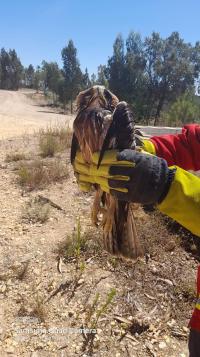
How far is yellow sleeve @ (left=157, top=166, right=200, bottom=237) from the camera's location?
1271 mm

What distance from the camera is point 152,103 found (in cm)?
2630

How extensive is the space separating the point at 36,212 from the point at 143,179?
3220 mm

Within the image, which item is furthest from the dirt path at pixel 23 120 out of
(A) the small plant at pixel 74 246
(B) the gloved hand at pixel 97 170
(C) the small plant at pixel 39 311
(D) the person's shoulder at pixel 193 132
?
(B) the gloved hand at pixel 97 170

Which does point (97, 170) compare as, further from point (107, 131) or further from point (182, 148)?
point (182, 148)

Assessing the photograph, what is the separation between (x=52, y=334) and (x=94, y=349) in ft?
1.11

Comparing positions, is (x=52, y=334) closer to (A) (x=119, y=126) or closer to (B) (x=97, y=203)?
(B) (x=97, y=203)

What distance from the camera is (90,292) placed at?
3004mm

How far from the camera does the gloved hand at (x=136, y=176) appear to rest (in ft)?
4.03

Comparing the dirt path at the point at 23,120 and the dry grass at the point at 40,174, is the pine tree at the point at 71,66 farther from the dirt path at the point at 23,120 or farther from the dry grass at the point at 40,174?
the dry grass at the point at 40,174

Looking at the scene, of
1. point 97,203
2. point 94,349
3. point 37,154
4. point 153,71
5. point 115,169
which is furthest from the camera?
point 153,71

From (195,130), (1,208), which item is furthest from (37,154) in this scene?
(195,130)

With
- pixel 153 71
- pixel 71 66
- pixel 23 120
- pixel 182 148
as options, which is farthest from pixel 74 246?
pixel 71 66

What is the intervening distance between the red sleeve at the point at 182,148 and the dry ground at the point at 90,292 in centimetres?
124

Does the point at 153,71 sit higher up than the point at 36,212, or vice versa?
the point at 153,71
